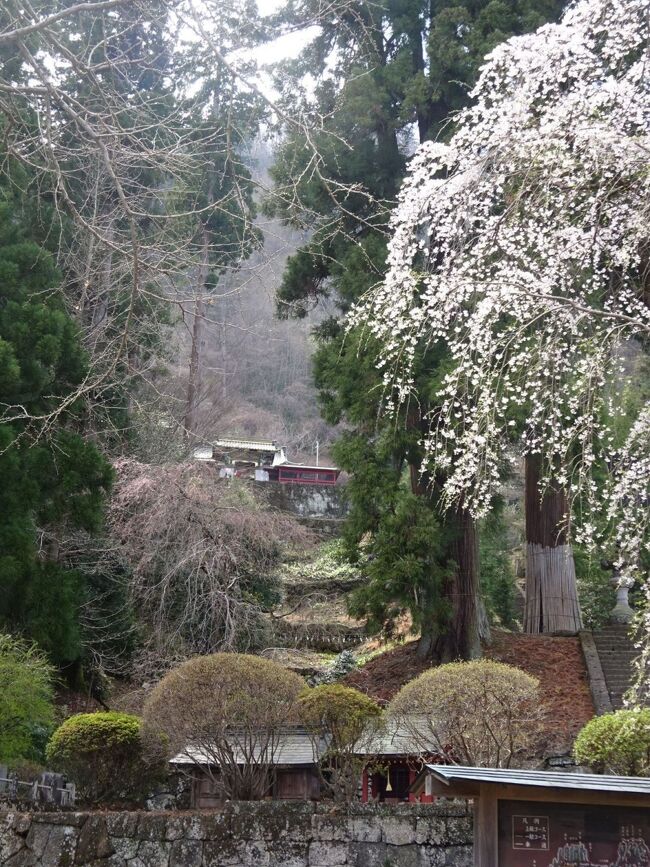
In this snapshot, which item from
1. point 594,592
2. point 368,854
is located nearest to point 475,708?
point 368,854

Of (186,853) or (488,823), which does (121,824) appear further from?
(488,823)

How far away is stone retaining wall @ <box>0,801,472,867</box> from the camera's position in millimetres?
8320

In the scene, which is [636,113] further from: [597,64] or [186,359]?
[186,359]

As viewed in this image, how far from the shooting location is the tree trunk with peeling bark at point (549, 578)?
1543 cm

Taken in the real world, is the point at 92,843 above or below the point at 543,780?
below

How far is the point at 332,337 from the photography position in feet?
50.2

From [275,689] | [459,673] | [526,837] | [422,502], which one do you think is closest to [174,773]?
[275,689]

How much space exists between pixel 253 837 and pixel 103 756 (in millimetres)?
2250

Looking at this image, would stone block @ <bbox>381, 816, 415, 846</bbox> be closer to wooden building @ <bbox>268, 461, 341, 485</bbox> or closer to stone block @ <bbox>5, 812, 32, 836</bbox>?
stone block @ <bbox>5, 812, 32, 836</bbox>

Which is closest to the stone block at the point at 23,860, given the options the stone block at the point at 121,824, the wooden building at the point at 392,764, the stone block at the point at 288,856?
the stone block at the point at 121,824

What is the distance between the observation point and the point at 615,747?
9.04 m

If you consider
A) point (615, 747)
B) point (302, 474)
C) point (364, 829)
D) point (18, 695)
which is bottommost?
point (364, 829)

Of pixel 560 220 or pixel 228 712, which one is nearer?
pixel 560 220

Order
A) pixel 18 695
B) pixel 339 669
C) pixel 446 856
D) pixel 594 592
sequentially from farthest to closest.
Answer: pixel 594 592
pixel 339 669
pixel 18 695
pixel 446 856
